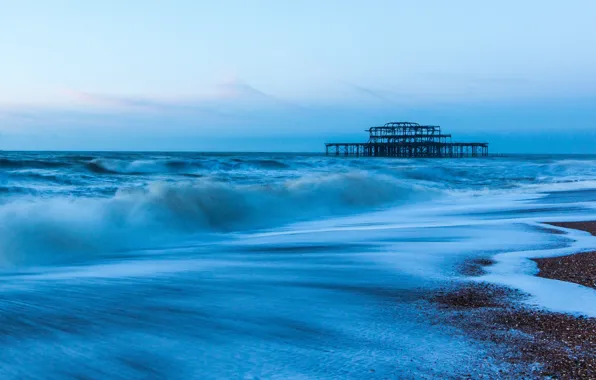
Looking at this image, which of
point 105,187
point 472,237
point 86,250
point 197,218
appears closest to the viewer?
point 86,250

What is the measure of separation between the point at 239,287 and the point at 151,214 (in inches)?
238

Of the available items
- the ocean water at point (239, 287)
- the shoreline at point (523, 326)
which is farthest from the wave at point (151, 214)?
the shoreline at point (523, 326)

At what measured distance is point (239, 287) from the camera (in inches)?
228

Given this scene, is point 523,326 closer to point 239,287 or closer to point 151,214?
point 239,287

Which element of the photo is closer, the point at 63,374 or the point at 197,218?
the point at 63,374

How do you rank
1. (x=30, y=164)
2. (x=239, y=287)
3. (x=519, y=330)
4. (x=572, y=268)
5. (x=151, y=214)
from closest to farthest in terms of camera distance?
(x=519, y=330) → (x=239, y=287) → (x=572, y=268) → (x=151, y=214) → (x=30, y=164)

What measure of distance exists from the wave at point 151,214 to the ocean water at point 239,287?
46 mm

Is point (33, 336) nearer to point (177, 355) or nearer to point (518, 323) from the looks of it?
point (177, 355)

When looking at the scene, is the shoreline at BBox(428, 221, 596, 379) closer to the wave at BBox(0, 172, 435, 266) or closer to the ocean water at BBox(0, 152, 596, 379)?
the ocean water at BBox(0, 152, 596, 379)

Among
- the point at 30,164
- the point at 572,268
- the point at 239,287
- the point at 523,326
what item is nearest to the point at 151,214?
the point at 239,287

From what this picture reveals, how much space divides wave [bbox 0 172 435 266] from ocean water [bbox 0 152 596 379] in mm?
46

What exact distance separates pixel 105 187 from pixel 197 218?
9.13 meters

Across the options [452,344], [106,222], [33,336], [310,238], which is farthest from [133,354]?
[106,222]

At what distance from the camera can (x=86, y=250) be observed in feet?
27.8
